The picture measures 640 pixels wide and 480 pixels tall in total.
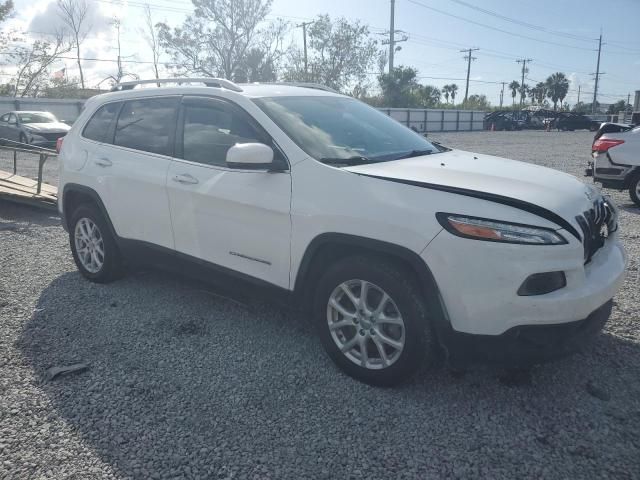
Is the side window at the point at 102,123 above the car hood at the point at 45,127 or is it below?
above

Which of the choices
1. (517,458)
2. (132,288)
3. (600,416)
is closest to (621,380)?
(600,416)

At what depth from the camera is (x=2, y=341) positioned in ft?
12.7

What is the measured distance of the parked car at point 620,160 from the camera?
8.43m

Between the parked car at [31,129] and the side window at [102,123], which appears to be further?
the parked car at [31,129]

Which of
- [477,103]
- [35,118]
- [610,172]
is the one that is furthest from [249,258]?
[477,103]

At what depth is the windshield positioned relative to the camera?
11.3ft

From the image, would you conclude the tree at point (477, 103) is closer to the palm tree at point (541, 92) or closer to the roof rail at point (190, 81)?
the palm tree at point (541, 92)

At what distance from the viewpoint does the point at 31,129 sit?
19.3 m

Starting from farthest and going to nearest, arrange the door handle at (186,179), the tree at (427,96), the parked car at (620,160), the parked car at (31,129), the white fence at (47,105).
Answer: the tree at (427,96) → the white fence at (47,105) → the parked car at (31,129) → the parked car at (620,160) → the door handle at (186,179)

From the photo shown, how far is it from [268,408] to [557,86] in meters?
97.0

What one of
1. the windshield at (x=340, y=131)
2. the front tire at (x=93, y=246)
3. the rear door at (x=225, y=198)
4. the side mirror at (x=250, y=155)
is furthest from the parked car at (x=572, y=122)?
the side mirror at (x=250, y=155)

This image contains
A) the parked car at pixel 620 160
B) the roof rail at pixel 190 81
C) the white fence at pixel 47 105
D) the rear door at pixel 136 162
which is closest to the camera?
the roof rail at pixel 190 81

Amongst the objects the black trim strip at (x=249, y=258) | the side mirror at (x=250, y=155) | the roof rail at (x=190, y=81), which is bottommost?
the black trim strip at (x=249, y=258)

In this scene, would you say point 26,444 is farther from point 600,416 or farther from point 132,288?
point 600,416
